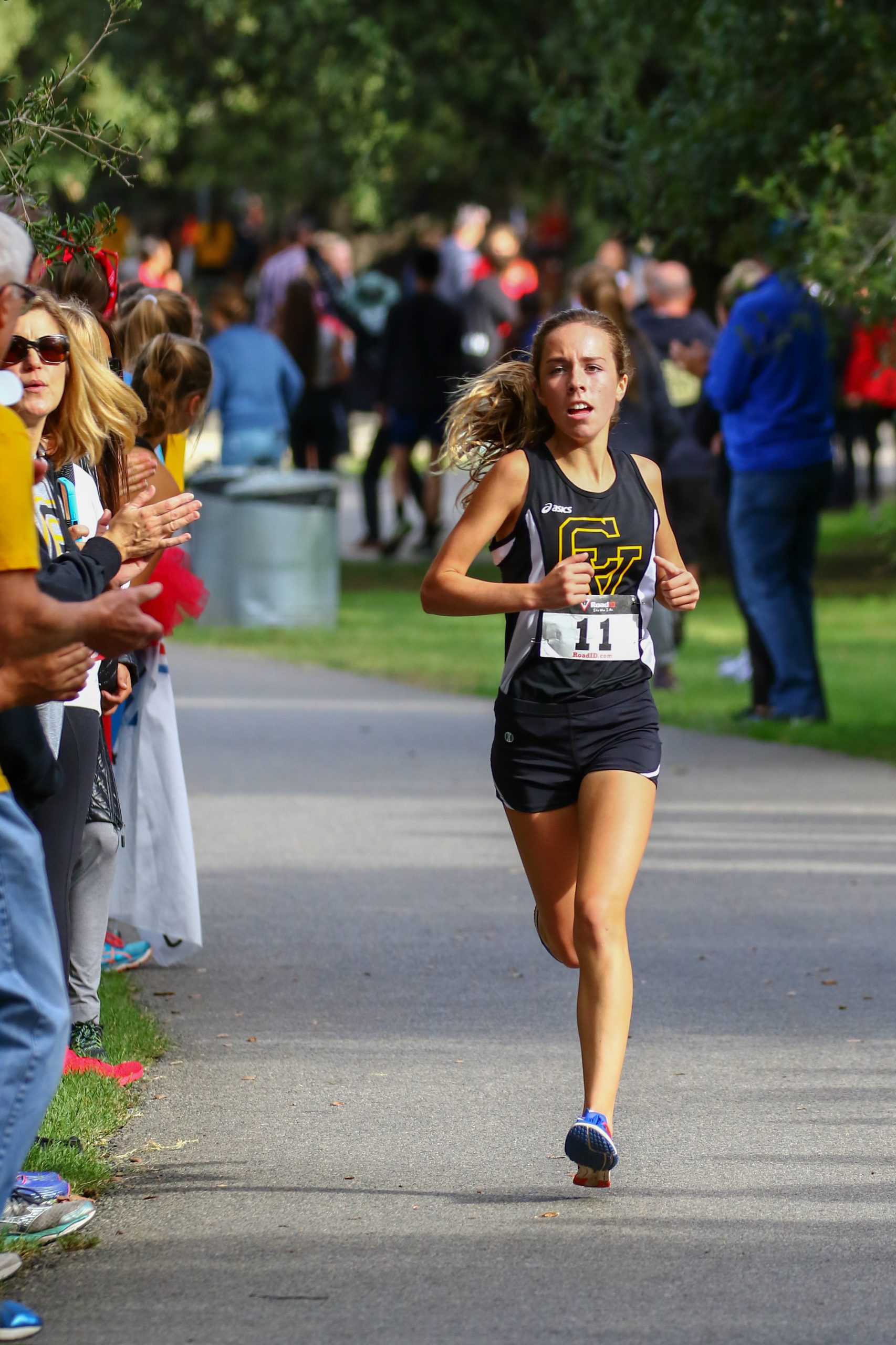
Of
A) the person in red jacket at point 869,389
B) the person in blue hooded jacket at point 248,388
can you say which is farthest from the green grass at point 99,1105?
the person in blue hooded jacket at point 248,388

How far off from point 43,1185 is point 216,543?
10.6 m

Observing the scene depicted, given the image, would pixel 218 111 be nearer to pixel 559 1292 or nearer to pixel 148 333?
pixel 148 333

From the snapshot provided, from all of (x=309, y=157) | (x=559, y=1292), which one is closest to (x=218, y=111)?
(x=309, y=157)

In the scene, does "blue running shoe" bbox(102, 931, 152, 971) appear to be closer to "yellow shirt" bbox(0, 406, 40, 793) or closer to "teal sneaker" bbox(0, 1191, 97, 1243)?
"teal sneaker" bbox(0, 1191, 97, 1243)

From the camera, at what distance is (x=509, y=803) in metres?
4.89

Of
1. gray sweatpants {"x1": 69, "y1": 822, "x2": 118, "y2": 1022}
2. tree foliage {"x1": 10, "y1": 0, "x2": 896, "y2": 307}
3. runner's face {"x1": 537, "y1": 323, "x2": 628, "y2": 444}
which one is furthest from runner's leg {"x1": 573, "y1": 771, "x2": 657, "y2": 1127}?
tree foliage {"x1": 10, "y1": 0, "x2": 896, "y2": 307}

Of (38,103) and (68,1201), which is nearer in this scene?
(68,1201)

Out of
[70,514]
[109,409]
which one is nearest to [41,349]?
[109,409]

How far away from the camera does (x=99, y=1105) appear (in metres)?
5.12

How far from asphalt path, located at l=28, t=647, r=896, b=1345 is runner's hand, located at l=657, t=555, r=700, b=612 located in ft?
3.92

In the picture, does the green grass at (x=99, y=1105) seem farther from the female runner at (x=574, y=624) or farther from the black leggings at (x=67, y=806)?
the female runner at (x=574, y=624)

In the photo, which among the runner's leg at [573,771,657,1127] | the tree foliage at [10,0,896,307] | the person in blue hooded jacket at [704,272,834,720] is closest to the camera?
the runner's leg at [573,771,657,1127]

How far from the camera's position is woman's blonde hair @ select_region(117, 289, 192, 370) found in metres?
6.34

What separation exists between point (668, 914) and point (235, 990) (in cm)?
165
